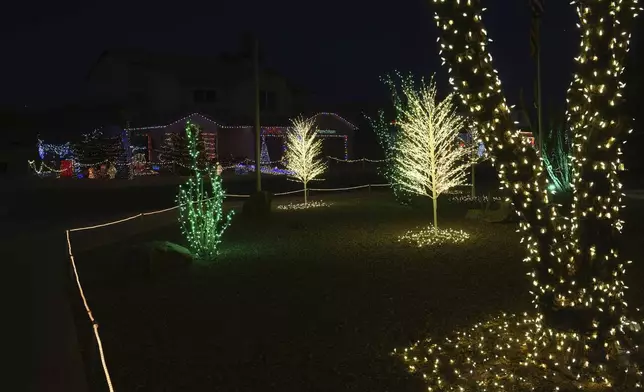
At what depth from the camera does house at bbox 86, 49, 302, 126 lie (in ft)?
115

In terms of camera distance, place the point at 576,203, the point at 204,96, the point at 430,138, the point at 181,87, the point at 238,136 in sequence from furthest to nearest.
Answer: the point at 204,96, the point at 238,136, the point at 181,87, the point at 430,138, the point at 576,203

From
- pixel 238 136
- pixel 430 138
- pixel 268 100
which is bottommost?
pixel 430 138

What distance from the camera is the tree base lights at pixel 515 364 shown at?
4.52m

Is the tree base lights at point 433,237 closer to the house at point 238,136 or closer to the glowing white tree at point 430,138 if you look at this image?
the glowing white tree at point 430,138

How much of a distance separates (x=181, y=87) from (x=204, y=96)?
4.76 ft

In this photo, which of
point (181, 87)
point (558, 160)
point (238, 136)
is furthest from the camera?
point (238, 136)

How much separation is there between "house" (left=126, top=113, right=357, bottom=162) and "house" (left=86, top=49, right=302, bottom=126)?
0.75 metres

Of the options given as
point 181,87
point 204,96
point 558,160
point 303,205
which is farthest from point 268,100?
point 558,160

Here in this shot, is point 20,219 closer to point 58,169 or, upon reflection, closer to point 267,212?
point 267,212

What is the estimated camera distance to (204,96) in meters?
36.5

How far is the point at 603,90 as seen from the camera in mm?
4566

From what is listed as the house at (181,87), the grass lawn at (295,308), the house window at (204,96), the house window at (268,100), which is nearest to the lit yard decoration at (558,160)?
the grass lawn at (295,308)

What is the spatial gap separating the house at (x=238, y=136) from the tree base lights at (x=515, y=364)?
85.4 feet

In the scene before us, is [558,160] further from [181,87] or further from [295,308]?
[181,87]
